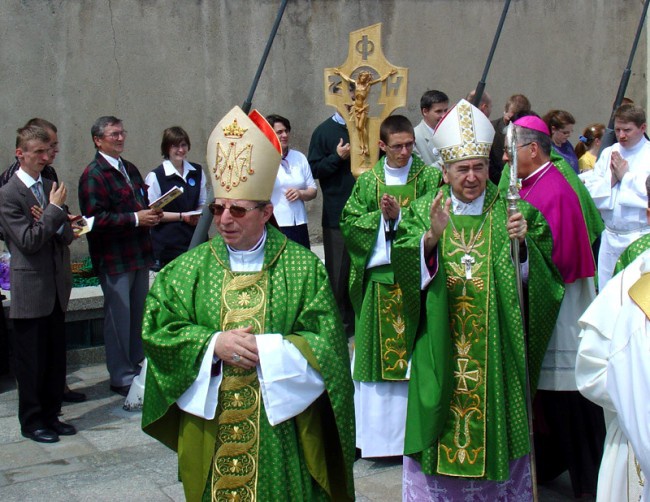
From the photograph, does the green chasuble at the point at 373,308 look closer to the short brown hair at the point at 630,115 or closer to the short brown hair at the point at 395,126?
the short brown hair at the point at 395,126

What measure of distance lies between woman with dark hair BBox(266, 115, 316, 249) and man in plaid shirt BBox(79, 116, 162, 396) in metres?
1.09

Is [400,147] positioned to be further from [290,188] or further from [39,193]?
[39,193]

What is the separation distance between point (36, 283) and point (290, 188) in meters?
2.30

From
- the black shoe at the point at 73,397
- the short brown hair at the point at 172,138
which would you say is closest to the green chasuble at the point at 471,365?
the black shoe at the point at 73,397

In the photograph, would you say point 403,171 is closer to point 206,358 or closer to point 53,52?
point 206,358

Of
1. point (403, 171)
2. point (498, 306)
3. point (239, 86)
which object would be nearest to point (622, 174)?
point (403, 171)

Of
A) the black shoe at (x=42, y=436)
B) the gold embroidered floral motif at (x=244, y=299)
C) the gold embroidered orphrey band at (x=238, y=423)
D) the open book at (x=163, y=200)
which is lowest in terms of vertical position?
the black shoe at (x=42, y=436)

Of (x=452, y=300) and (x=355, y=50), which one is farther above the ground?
(x=355, y=50)

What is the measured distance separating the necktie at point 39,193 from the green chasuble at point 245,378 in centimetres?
254

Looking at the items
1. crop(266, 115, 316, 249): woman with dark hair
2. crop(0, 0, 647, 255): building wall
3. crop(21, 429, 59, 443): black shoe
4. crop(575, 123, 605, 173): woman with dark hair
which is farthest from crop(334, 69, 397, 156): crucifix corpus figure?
crop(0, 0, 647, 255): building wall

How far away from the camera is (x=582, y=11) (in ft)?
40.4

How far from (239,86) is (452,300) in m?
6.35

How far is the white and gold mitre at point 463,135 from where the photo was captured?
169 inches

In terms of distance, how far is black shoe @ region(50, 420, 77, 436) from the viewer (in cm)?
594
